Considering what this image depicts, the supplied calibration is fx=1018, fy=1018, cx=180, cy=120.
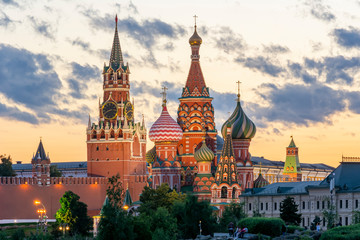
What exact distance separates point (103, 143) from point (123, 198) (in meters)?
9.59

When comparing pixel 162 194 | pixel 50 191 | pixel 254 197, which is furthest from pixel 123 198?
pixel 254 197

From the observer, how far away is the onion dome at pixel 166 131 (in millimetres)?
111250

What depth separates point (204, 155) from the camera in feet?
352

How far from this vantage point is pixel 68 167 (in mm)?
158500

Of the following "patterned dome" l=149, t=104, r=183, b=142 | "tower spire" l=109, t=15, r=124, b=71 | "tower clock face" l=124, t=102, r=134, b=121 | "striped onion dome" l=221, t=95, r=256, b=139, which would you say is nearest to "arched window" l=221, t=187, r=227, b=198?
"striped onion dome" l=221, t=95, r=256, b=139

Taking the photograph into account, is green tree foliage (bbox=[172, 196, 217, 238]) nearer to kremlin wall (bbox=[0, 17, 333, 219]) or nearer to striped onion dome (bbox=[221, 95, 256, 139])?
kremlin wall (bbox=[0, 17, 333, 219])

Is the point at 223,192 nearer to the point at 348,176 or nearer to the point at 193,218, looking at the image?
the point at 348,176

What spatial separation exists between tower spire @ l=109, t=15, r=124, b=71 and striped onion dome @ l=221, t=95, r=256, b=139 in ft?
55.9

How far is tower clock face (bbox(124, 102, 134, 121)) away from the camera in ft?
393

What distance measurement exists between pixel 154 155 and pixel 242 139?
1345 cm

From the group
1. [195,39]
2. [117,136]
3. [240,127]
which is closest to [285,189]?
[240,127]

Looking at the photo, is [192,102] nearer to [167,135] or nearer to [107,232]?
[167,135]

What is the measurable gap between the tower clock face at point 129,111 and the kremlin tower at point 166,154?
7660 millimetres

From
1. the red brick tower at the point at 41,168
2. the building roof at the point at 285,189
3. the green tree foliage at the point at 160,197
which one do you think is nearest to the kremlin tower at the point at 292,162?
the red brick tower at the point at 41,168
